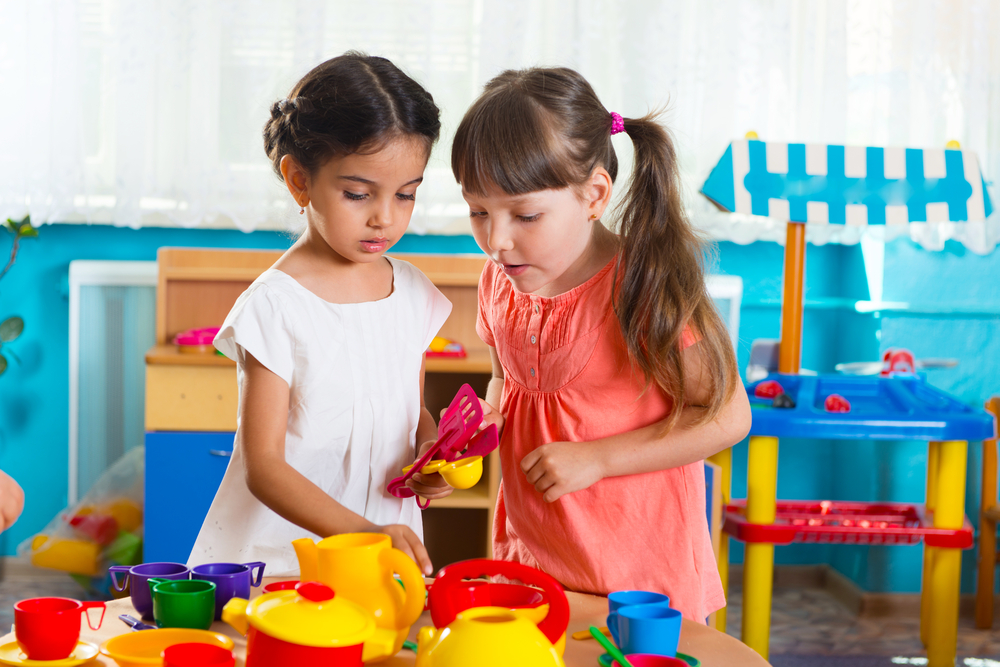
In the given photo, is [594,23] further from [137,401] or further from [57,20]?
[137,401]

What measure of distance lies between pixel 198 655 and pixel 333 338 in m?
0.43

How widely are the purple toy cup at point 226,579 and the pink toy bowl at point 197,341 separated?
4.02ft

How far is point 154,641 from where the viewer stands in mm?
645

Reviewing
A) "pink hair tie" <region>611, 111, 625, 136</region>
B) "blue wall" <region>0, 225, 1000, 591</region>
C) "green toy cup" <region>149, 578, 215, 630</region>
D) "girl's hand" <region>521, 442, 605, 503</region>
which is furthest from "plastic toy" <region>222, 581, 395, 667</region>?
"blue wall" <region>0, 225, 1000, 591</region>

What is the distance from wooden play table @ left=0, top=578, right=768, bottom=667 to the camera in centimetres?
66

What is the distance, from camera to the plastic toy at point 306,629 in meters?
0.54

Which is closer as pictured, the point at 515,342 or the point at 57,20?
the point at 515,342

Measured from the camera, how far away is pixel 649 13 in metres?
2.22

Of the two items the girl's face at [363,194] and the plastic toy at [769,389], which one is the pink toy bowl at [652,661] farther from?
the plastic toy at [769,389]

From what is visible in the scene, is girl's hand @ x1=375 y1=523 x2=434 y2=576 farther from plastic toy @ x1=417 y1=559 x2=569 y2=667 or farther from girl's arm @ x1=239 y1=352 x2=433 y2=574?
plastic toy @ x1=417 y1=559 x2=569 y2=667

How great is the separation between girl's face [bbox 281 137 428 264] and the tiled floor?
4.95 feet

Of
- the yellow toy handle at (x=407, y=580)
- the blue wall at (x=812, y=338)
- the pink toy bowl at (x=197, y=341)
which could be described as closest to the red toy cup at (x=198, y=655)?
the yellow toy handle at (x=407, y=580)

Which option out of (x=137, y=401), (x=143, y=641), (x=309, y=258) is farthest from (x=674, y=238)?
(x=137, y=401)

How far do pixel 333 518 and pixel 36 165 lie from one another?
5.66ft
